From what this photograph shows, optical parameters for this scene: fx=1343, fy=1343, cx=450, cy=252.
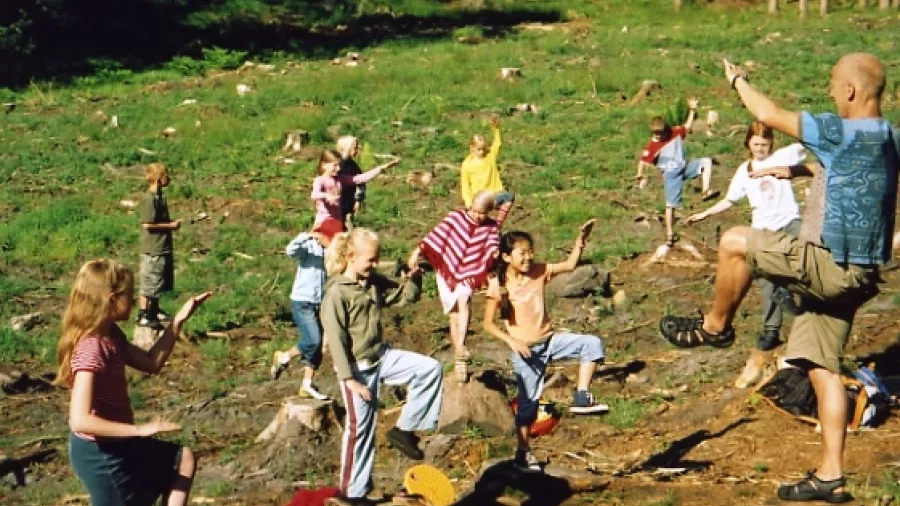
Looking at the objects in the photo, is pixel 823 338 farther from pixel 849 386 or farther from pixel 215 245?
pixel 215 245

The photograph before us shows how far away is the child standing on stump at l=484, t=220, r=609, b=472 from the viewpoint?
838 cm

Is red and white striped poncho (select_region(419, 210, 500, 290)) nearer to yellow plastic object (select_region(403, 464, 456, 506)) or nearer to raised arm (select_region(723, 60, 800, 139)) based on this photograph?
yellow plastic object (select_region(403, 464, 456, 506))

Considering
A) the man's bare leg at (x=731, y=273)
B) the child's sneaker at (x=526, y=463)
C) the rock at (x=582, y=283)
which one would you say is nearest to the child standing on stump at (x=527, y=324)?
the child's sneaker at (x=526, y=463)

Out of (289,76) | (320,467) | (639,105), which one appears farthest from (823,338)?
(289,76)

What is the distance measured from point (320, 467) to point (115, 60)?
22765 mm

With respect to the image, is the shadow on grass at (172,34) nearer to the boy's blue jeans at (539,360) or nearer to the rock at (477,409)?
the rock at (477,409)

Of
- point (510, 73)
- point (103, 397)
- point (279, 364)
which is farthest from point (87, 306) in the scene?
point (510, 73)

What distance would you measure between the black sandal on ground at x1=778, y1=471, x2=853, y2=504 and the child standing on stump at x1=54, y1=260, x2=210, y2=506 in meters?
3.13

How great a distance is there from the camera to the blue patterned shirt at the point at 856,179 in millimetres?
6293

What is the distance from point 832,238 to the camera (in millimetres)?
6422

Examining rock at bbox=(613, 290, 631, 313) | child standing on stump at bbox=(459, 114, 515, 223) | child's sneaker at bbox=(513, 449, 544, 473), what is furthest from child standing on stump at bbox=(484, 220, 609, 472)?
child standing on stump at bbox=(459, 114, 515, 223)

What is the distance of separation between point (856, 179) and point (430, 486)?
285cm

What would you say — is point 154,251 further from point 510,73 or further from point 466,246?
point 510,73

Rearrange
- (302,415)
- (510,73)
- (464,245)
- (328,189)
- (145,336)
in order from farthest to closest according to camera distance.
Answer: (510,73) < (145,336) < (328,189) < (464,245) < (302,415)
